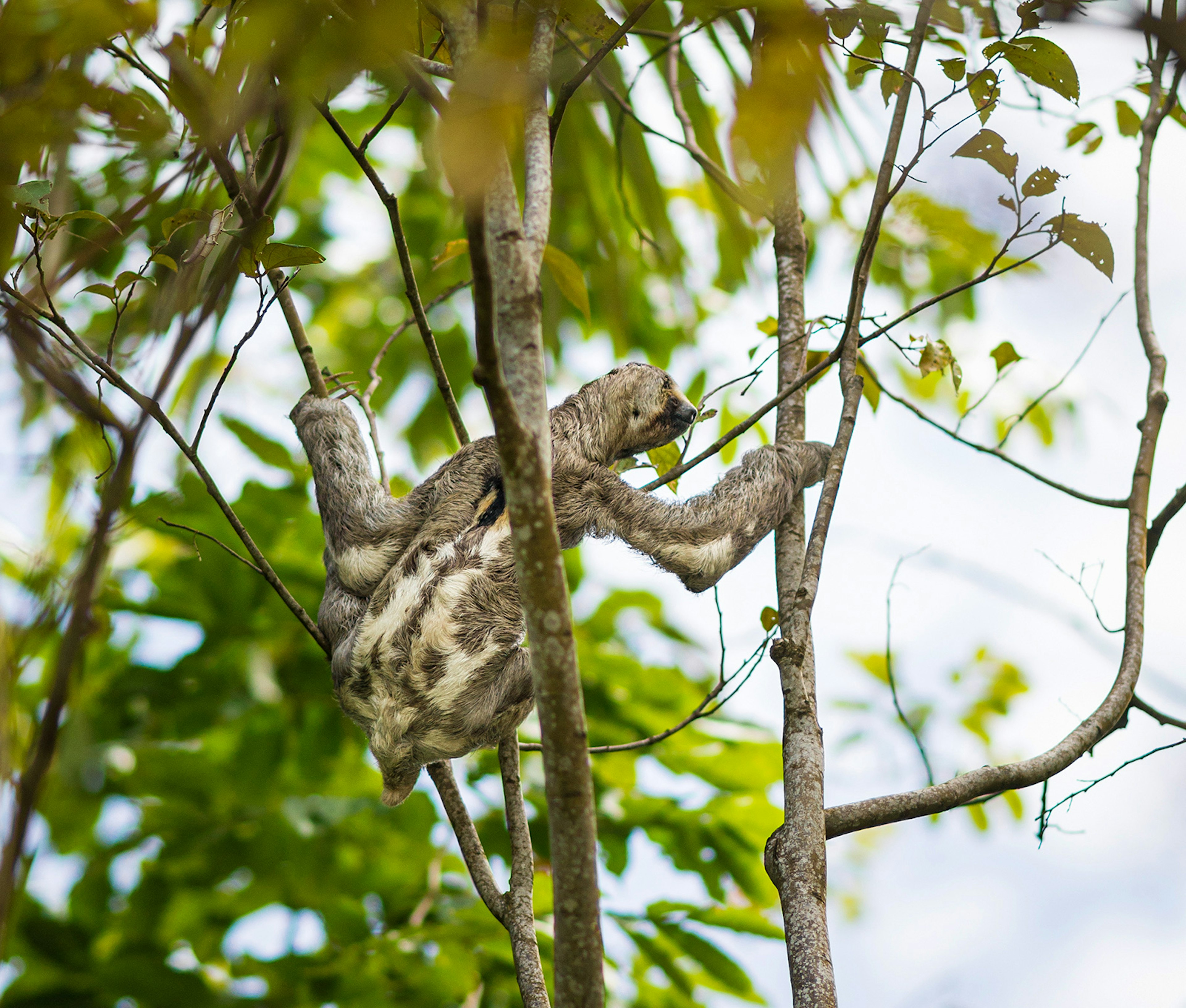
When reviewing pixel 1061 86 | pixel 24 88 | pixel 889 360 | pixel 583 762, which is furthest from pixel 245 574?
pixel 889 360

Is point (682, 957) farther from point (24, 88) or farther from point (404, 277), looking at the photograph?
point (24, 88)

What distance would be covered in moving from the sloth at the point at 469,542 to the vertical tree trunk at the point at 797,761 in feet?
0.68

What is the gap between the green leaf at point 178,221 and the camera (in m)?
2.59

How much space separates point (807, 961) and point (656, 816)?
83.3 inches

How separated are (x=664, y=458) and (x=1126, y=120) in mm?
2262

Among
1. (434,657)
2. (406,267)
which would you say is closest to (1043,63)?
(406,267)

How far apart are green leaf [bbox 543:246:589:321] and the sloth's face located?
65cm

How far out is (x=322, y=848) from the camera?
15.3 feet

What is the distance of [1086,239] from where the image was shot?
3.18 meters

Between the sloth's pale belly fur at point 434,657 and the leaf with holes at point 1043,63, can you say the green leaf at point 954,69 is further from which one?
the sloth's pale belly fur at point 434,657

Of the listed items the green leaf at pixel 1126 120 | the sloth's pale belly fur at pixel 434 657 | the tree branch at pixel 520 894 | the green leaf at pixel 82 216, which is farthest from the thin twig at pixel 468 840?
the green leaf at pixel 1126 120

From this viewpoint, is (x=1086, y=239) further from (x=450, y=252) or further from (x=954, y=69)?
(x=450, y=252)

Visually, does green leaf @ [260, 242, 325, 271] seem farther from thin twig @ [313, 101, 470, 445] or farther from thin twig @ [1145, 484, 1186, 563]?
thin twig @ [1145, 484, 1186, 563]

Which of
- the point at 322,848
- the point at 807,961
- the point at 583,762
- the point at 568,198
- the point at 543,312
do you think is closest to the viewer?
the point at 583,762
